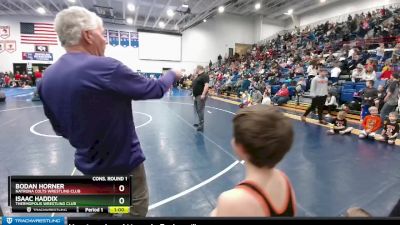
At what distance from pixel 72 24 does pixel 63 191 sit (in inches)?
34.5

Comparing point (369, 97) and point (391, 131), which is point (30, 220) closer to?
point (391, 131)

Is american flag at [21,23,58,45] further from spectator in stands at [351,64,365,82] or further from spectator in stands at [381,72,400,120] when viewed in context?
spectator in stands at [381,72,400,120]

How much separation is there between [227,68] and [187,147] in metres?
21.8

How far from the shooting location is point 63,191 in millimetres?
821

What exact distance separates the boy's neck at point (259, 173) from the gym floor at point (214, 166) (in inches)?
89.5

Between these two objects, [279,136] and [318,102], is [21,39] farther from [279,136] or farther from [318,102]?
[279,136]

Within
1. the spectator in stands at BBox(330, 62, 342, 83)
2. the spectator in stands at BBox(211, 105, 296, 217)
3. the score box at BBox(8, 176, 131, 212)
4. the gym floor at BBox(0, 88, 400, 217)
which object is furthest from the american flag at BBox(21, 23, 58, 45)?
the spectator in stands at BBox(211, 105, 296, 217)

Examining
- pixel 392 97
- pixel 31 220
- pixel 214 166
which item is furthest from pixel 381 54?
pixel 31 220

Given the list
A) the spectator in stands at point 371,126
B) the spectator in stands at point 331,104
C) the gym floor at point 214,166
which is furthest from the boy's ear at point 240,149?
the spectator in stands at point 331,104

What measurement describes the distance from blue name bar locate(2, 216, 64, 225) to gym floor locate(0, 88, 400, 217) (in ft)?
6.69

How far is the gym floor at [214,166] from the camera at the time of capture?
3.64 m

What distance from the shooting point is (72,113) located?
134 centimetres

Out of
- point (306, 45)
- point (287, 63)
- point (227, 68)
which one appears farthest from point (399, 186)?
point (227, 68)

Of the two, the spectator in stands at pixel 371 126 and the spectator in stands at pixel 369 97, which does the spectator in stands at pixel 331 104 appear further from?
the spectator in stands at pixel 371 126
